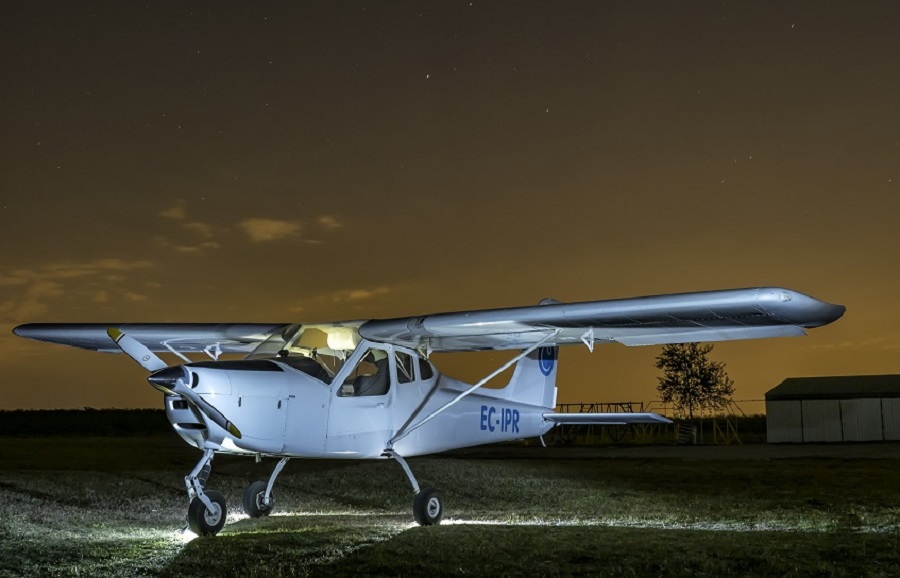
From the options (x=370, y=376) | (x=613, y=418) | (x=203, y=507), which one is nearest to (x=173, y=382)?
(x=203, y=507)

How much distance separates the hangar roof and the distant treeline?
3225 cm

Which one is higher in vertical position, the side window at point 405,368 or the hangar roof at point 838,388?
→ the hangar roof at point 838,388

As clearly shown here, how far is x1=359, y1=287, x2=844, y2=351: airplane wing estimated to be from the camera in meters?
10.7

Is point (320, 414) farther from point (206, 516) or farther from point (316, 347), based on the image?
point (206, 516)

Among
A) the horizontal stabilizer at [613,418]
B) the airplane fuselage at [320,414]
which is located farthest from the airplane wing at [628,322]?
the horizontal stabilizer at [613,418]

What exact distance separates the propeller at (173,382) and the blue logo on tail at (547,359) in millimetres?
7448

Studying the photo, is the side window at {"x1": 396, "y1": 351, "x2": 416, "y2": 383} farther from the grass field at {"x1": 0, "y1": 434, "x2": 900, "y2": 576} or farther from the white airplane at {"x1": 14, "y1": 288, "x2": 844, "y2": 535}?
the grass field at {"x1": 0, "y1": 434, "x2": 900, "y2": 576}

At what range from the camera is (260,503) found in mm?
14570

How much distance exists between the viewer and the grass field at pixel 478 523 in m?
9.57

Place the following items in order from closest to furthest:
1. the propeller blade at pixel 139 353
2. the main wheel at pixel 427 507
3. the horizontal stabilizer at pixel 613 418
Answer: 1. the propeller blade at pixel 139 353
2. the main wheel at pixel 427 507
3. the horizontal stabilizer at pixel 613 418

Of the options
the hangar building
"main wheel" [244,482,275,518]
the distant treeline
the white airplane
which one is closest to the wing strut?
the white airplane

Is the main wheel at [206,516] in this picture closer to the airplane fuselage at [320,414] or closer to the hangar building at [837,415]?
the airplane fuselage at [320,414]

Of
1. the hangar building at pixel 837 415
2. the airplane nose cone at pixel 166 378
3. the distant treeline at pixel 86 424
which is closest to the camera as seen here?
the airplane nose cone at pixel 166 378

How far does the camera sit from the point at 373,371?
14000 millimetres
